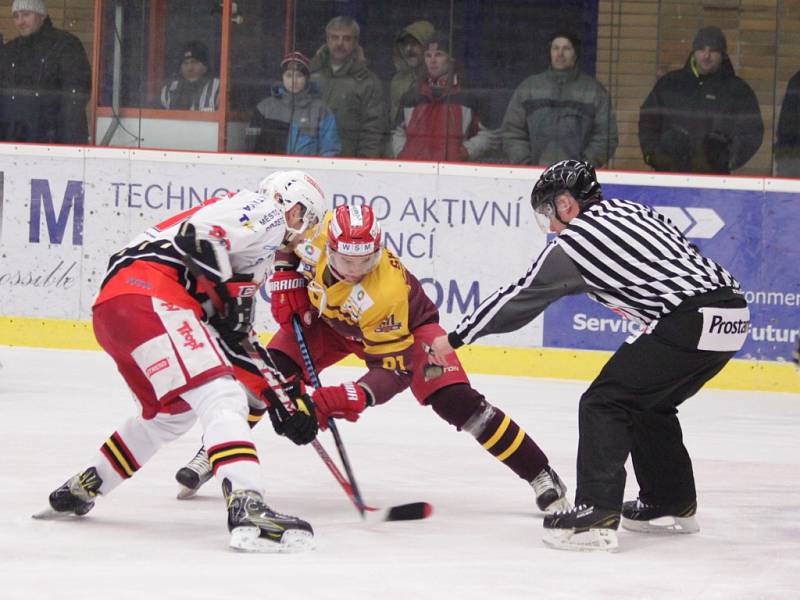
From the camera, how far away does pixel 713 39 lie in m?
6.96

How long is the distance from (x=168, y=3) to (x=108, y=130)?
723 mm

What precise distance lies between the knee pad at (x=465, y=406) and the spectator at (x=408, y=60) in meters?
3.59

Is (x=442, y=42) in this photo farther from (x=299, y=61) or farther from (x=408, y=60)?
(x=299, y=61)

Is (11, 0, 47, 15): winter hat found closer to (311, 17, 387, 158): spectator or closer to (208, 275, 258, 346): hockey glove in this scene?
(311, 17, 387, 158): spectator

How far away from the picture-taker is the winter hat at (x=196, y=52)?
750 cm

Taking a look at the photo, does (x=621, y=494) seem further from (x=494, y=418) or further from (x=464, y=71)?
(x=464, y=71)

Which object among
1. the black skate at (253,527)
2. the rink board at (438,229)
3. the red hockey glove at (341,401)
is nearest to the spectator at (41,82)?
the rink board at (438,229)

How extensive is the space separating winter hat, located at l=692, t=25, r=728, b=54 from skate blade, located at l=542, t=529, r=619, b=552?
4.04 m

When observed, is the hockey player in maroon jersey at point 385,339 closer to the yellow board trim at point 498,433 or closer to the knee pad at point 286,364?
the yellow board trim at point 498,433

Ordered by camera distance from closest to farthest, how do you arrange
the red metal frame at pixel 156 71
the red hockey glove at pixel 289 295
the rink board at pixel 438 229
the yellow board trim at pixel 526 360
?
the red hockey glove at pixel 289 295 → the yellow board trim at pixel 526 360 → the rink board at pixel 438 229 → the red metal frame at pixel 156 71

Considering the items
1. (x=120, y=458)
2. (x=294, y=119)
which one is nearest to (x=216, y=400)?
(x=120, y=458)

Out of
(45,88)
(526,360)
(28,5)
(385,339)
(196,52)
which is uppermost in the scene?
(28,5)

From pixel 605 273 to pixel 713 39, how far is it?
3844 mm

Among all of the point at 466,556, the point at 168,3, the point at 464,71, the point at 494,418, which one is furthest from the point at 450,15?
the point at 466,556
